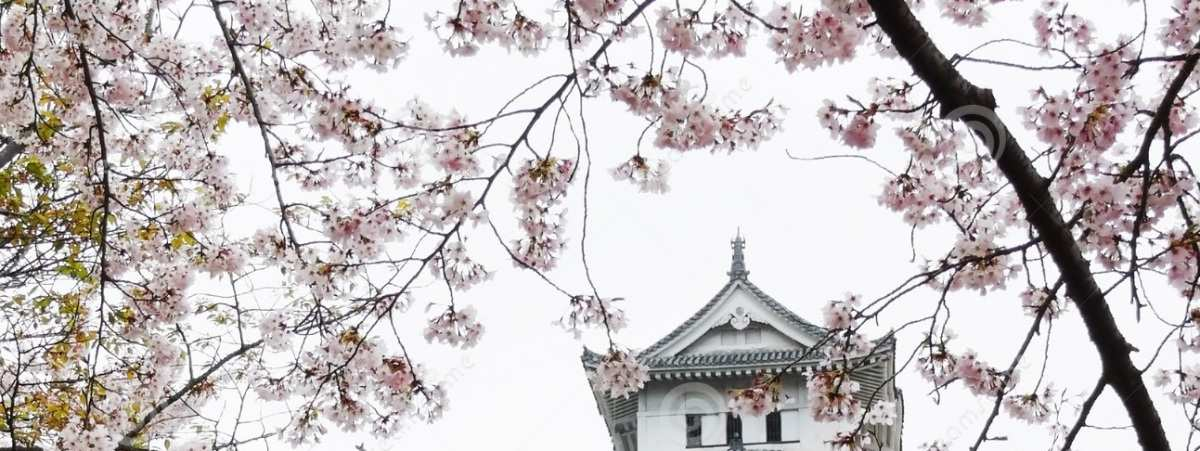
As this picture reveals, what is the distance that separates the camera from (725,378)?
16.8 meters

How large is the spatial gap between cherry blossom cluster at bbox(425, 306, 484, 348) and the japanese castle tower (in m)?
12.6

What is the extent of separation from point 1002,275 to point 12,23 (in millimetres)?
4423

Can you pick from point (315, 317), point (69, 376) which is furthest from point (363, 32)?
point (69, 376)

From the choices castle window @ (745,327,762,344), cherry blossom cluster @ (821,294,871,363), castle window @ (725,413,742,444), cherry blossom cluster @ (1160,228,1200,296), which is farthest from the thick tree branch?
castle window @ (745,327,762,344)

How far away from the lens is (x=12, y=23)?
4.98m

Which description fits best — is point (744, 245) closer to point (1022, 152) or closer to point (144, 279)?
point (144, 279)

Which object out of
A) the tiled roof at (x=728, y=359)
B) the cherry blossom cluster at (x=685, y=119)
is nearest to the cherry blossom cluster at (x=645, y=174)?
the cherry blossom cluster at (x=685, y=119)

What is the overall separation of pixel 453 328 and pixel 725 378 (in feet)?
42.8

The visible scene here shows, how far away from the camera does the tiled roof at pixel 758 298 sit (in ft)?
55.5

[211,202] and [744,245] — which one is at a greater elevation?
[744,245]

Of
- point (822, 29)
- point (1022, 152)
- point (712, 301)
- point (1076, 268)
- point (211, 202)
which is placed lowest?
point (1076, 268)

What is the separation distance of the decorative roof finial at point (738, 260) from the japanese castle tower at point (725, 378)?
0.02 m

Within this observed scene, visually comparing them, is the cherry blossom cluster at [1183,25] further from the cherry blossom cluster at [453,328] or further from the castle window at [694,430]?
the castle window at [694,430]

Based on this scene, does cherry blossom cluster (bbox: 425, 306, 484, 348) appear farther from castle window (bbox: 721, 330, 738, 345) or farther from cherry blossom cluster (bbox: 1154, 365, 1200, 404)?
castle window (bbox: 721, 330, 738, 345)
